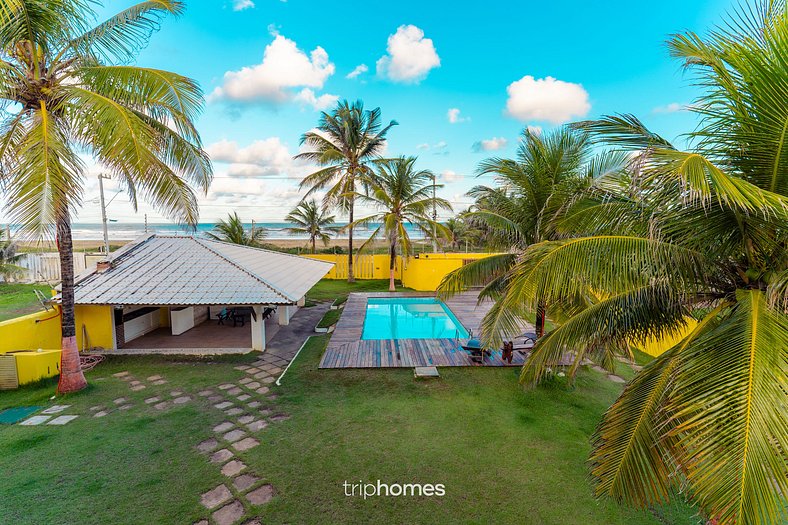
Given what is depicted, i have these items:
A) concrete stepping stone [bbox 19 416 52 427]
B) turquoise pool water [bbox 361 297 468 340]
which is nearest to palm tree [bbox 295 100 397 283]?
turquoise pool water [bbox 361 297 468 340]

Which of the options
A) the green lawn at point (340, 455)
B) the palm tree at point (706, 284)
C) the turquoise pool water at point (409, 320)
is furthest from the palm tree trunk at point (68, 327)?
the palm tree at point (706, 284)

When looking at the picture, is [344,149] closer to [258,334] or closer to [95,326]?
[258,334]

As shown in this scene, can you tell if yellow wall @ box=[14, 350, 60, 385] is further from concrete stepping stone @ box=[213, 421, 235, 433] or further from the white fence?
the white fence

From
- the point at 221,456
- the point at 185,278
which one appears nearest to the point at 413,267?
the point at 185,278

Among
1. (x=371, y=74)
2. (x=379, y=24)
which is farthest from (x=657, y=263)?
(x=371, y=74)

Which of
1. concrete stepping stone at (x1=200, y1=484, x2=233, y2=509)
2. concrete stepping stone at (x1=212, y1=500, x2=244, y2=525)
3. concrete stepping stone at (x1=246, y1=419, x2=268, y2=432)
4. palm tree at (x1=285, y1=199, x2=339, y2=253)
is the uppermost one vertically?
palm tree at (x1=285, y1=199, x2=339, y2=253)

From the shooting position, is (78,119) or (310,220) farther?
(310,220)

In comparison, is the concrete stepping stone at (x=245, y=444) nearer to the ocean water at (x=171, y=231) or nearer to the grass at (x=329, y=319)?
the ocean water at (x=171, y=231)
